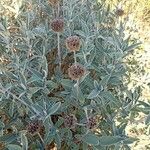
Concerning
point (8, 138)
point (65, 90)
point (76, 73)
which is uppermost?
point (76, 73)

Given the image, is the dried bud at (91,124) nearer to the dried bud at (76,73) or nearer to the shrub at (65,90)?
the shrub at (65,90)

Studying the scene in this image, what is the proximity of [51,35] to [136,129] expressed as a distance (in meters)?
0.67

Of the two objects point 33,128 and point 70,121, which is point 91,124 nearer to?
point 70,121

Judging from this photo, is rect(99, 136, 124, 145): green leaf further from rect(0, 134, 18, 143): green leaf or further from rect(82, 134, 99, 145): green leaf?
rect(0, 134, 18, 143): green leaf

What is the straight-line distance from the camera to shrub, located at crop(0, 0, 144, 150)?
1.27m

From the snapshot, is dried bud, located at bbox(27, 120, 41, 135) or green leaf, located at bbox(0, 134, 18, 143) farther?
green leaf, located at bbox(0, 134, 18, 143)

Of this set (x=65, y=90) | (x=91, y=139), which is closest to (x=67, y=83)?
(x=65, y=90)

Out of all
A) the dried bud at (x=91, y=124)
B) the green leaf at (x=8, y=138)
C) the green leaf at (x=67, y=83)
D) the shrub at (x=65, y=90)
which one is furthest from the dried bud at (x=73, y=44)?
the green leaf at (x=8, y=138)

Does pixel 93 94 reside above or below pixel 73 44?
below

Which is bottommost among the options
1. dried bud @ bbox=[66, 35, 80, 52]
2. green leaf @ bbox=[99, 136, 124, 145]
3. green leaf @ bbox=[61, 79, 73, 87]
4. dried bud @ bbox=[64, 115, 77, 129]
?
green leaf @ bbox=[99, 136, 124, 145]

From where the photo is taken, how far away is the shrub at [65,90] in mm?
1266

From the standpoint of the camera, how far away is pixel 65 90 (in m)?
1.39

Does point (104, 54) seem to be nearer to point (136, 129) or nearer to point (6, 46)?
point (6, 46)

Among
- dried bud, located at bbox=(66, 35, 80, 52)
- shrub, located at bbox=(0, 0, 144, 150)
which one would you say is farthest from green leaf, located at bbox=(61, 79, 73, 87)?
dried bud, located at bbox=(66, 35, 80, 52)
